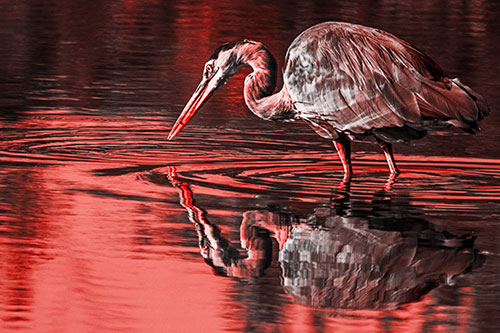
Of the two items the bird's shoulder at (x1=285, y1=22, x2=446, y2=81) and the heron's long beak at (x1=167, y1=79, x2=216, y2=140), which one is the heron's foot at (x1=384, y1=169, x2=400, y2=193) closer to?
the bird's shoulder at (x1=285, y1=22, x2=446, y2=81)

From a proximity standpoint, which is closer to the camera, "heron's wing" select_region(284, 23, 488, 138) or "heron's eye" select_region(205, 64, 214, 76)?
"heron's wing" select_region(284, 23, 488, 138)

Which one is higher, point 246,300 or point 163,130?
point 246,300

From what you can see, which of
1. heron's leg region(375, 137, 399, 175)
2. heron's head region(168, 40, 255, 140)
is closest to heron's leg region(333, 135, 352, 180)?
heron's leg region(375, 137, 399, 175)

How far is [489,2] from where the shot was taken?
3528cm

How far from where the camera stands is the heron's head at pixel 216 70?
12164 millimetres

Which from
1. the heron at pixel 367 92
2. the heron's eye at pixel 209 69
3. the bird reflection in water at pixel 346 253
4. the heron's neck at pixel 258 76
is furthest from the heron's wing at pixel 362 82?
the heron's eye at pixel 209 69

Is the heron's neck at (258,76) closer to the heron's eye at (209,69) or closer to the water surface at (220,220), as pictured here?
the heron's eye at (209,69)

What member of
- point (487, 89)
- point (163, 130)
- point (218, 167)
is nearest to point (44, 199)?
point (218, 167)

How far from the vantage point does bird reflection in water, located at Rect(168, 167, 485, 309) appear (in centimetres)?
743

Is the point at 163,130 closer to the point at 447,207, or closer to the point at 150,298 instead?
the point at 447,207

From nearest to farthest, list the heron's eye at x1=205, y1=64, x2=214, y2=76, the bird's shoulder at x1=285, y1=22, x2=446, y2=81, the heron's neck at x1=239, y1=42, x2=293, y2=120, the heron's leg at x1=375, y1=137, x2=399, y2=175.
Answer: the bird's shoulder at x1=285, y1=22, x2=446, y2=81, the heron's leg at x1=375, y1=137, x2=399, y2=175, the heron's neck at x1=239, y1=42, x2=293, y2=120, the heron's eye at x1=205, y1=64, x2=214, y2=76

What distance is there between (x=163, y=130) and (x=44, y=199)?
13.2 feet

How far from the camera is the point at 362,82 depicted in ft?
35.7

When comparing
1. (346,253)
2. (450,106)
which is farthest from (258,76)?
(346,253)
